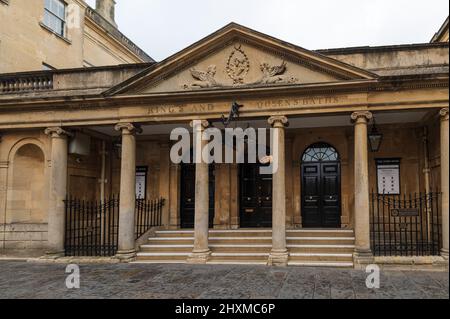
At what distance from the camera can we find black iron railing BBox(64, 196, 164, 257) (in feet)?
42.4

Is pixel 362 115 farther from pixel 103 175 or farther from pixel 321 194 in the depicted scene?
pixel 103 175

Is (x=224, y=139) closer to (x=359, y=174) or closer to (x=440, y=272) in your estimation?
(x=359, y=174)

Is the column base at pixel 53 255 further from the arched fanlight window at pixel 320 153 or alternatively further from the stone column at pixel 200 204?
the arched fanlight window at pixel 320 153

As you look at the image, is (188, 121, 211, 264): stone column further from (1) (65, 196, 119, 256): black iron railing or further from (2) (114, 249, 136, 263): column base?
(1) (65, 196, 119, 256): black iron railing

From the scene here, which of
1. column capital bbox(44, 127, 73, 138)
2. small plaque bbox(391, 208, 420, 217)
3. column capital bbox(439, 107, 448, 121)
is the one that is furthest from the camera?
column capital bbox(44, 127, 73, 138)

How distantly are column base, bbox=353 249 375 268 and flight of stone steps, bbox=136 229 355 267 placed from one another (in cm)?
23

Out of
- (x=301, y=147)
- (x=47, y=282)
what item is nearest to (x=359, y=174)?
(x=301, y=147)

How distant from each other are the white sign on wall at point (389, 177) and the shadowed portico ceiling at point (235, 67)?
417cm

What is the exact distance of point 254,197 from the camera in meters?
15.1

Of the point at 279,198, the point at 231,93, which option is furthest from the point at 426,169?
the point at 231,93

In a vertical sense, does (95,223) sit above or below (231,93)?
below

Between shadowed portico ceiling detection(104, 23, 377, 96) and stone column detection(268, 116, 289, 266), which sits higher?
shadowed portico ceiling detection(104, 23, 377, 96)

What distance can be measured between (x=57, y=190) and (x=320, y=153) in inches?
342

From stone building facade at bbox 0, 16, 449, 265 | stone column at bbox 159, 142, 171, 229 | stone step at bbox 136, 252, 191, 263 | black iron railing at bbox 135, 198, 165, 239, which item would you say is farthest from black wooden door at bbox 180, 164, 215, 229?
stone step at bbox 136, 252, 191, 263
